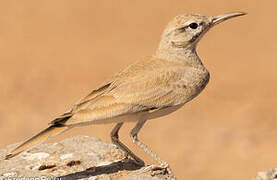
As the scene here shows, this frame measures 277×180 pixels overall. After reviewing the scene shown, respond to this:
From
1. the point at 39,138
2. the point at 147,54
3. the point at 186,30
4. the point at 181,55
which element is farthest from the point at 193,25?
the point at 147,54

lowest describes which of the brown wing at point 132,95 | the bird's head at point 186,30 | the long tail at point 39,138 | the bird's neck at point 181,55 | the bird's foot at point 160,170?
the bird's foot at point 160,170

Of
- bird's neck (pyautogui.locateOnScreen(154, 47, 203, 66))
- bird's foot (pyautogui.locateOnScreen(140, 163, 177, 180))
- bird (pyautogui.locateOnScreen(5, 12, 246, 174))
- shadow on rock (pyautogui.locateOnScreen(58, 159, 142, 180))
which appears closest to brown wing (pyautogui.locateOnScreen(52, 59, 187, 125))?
bird (pyautogui.locateOnScreen(5, 12, 246, 174))

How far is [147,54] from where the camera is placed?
1995 cm

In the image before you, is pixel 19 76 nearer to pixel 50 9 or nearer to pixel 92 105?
pixel 50 9

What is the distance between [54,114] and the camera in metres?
16.7

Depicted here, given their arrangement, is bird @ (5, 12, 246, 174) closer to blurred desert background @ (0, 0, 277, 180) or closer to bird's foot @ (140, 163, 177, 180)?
bird's foot @ (140, 163, 177, 180)

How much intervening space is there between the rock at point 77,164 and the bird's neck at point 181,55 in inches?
60.0

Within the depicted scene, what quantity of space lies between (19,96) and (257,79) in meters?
6.81

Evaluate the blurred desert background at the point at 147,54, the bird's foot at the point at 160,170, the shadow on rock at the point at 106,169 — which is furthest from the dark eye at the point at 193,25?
the blurred desert background at the point at 147,54

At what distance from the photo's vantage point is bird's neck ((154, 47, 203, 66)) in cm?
868

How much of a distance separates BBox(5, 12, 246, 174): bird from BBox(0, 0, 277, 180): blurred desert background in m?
5.37

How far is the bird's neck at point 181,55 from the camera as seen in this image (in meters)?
8.68

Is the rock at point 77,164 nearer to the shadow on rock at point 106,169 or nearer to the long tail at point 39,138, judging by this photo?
the shadow on rock at point 106,169

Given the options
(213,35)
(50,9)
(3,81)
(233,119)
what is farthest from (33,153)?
(50,9)
